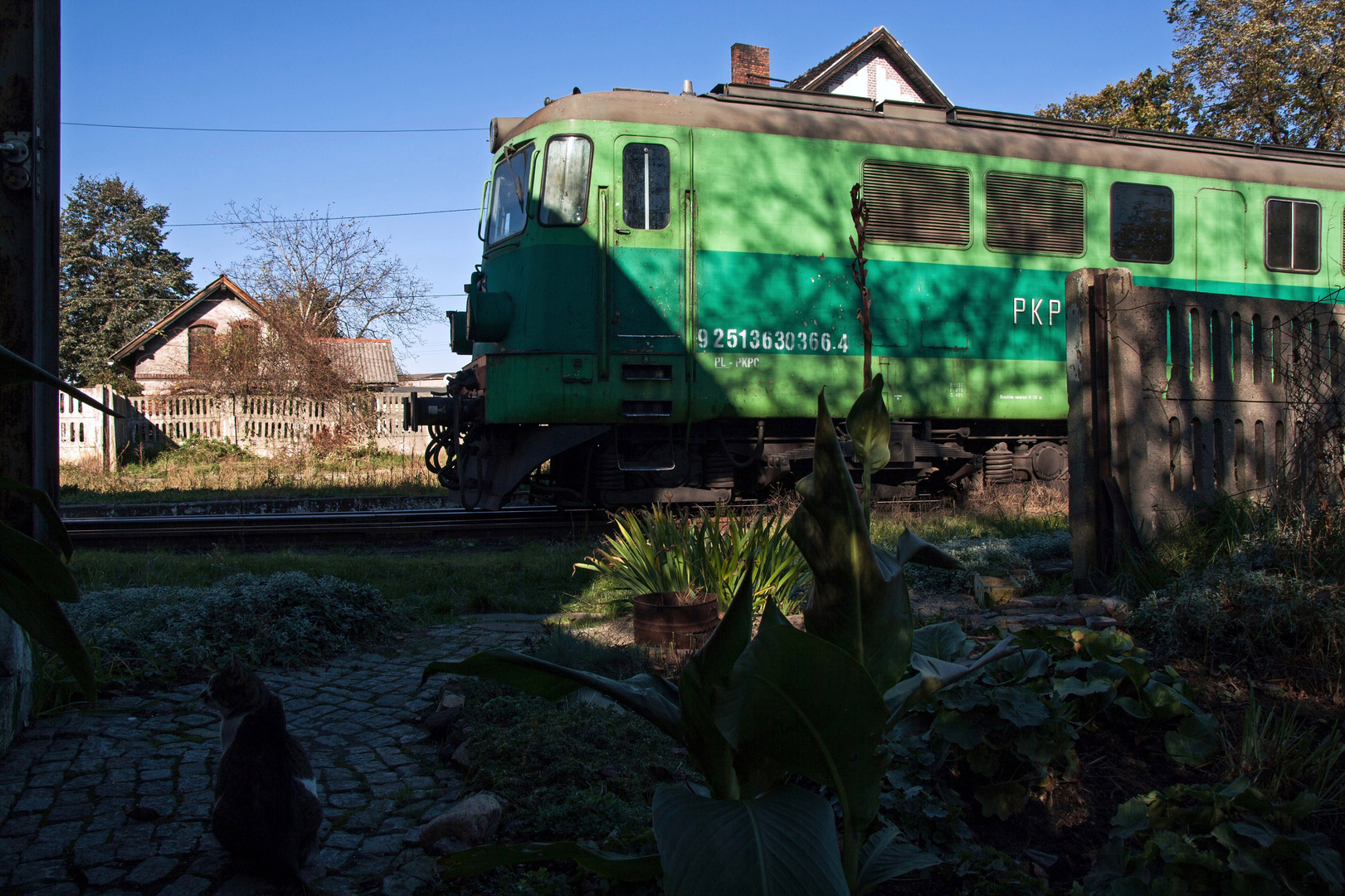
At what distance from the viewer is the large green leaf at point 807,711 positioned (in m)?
1.25

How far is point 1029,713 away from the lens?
1.99 meters

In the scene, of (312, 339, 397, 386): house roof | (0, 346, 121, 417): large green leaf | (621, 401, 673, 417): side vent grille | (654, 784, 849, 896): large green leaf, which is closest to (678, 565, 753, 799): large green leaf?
(654, 784, 849, 896): large green leaf

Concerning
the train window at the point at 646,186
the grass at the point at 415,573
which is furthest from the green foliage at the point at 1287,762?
the train window at the point at 646,186

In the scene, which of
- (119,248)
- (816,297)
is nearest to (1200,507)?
(816,297)

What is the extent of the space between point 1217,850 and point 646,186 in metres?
6.83

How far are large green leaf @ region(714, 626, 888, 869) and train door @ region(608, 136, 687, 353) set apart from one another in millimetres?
6347

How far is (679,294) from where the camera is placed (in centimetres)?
766

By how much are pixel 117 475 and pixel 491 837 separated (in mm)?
15277

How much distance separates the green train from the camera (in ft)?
24.6

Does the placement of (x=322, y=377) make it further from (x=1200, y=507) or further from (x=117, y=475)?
(x=1200, y=507)

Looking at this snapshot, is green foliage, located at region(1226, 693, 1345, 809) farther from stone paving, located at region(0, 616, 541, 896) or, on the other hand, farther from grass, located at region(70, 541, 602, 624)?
grass, located at region(70, 541, 602, 624)

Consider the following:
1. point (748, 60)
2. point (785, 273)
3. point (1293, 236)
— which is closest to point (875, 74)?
point (748, 60)

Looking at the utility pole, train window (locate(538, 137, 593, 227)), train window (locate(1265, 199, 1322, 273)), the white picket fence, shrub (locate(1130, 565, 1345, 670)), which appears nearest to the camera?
shrub (locate(1130, 565, 1345, 670))

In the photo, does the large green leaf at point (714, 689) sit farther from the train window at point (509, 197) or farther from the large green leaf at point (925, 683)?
the train window at point (509, 197)
